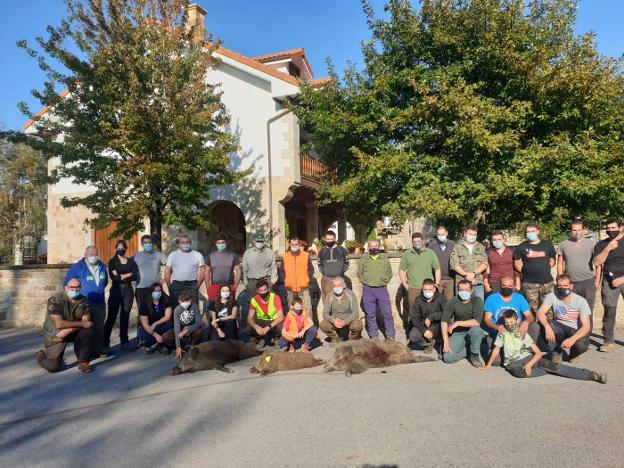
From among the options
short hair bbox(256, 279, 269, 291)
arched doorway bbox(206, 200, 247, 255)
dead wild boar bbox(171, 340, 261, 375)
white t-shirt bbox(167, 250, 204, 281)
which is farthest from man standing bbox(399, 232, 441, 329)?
arched doorway bbox(206, 200, 247, 255)

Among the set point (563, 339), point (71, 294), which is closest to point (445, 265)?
point (563, 339)

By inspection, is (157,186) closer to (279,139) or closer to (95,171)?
(95,171)

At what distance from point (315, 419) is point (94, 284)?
4.86 m

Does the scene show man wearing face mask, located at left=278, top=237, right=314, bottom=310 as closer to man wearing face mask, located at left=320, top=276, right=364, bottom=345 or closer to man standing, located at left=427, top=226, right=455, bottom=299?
man wearing face mask, located at left=320, top=276, right=364, bottom=345

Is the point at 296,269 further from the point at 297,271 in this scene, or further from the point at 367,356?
the point at 367,356

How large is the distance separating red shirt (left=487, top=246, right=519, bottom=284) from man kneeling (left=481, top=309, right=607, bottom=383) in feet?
5.52

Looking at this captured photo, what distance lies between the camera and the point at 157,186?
11453 millimetres

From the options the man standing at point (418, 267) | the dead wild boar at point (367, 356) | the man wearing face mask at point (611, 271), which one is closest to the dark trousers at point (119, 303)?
the dead wild boar at point (367, 356)

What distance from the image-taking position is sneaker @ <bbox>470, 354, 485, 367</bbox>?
6.55m

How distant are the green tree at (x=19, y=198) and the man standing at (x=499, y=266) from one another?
2105 centimetres

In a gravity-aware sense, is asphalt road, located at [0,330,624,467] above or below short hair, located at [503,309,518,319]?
below

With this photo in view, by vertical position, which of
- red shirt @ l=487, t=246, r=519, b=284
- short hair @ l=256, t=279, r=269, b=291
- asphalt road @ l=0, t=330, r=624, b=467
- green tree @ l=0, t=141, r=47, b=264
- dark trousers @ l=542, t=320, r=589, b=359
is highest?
green tree @ l=0, t=141, r=47, b=264

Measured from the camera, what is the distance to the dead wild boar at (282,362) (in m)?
6.54

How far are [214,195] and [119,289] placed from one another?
8.21 m
